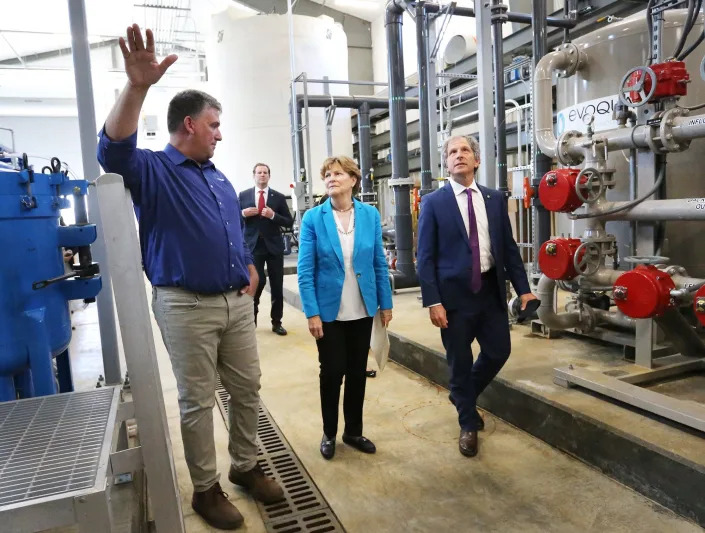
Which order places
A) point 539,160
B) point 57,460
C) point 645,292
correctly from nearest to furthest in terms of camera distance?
point 57,460 < point 645,292 < point 539,160

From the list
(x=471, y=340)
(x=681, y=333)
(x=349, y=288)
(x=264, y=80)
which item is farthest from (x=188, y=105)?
(x=264, y=80)

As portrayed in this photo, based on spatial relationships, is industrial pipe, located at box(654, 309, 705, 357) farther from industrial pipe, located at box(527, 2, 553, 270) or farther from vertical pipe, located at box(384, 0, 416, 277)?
vertical pipe, located at box(384, 0, 416, 277)

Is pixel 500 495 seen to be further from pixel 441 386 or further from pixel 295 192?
pixel 295 192

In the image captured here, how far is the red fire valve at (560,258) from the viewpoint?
8.90ft

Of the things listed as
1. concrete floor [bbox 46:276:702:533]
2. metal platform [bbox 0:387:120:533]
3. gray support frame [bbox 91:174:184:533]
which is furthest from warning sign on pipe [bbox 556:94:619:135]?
metal platform [bbox 0:387:120:533]

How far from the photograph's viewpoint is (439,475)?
2215 mm

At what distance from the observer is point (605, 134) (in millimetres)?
2668

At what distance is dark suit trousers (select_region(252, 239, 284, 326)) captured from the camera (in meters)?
4.51

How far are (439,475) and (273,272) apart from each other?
109 inches

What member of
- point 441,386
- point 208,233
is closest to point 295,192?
point 441,386

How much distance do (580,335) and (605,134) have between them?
1.48 m

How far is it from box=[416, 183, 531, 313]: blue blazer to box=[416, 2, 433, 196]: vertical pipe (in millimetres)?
2623

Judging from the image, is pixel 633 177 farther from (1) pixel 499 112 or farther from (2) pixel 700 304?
(1) pixel 499 112

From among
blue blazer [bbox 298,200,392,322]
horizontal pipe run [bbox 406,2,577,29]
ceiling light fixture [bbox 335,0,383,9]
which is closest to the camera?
blue blazer [bbox 298,200,392,322]
